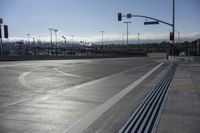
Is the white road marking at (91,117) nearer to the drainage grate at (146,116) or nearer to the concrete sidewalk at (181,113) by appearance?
the drainage grate at (146,116)

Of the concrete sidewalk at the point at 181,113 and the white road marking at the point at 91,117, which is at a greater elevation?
the white road marking at the point at 91,117

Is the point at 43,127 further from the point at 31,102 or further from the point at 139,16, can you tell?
the point at 139,16

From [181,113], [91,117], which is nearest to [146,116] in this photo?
[181,113]

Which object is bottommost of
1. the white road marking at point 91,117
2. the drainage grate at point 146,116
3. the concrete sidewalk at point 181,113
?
the drainage grate at point 146,116

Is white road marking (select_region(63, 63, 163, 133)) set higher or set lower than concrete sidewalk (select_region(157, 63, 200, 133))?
higher

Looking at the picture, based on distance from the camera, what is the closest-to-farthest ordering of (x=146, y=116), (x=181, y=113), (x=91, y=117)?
1. (x=91, y=117)
2. (x=146, y=116)
3. (x=181, y=113)

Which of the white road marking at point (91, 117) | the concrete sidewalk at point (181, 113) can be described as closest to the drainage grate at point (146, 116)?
the concrete sidewalk at point (181, 113)

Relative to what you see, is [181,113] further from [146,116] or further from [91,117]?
[91,117]

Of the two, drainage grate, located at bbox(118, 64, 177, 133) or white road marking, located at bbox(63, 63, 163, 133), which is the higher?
white road marking, located at bbox(63, 63, 163, 133)

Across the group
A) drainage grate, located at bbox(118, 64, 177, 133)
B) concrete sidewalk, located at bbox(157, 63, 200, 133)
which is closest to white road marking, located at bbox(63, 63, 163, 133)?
drainage grate, located at bbox(118, 64, 177, 133)

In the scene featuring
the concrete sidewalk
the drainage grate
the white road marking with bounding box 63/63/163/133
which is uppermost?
the white road marking with bounding box 63/63/163/133

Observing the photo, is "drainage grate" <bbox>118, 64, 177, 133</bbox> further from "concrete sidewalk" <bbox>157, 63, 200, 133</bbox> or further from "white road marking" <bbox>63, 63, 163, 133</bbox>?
"white road marking" <bbox>63, 63, 163, 133</bbox>

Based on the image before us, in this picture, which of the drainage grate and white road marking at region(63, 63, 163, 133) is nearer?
white road marking at region(63, 63, 163, 133)

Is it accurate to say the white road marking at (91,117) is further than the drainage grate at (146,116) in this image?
No
